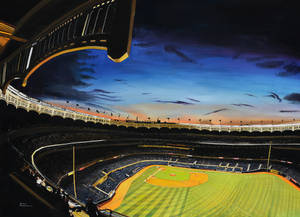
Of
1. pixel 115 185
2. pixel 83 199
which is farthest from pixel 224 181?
pixel 83 199

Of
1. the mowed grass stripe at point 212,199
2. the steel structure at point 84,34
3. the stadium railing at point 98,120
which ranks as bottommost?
the mowed grass stripe at point 212,199

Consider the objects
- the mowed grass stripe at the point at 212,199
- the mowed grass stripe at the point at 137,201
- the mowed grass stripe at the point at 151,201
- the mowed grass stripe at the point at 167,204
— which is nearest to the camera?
the mowed grass stripe at the point at 167,204

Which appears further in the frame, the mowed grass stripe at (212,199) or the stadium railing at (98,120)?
the stadium railing at (98,120)

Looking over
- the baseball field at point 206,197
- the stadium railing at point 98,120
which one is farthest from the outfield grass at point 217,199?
the stadium railing at point 98,120

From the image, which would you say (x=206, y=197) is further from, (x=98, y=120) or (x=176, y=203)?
(x=98, y=120)

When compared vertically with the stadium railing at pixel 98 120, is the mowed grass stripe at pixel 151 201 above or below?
below

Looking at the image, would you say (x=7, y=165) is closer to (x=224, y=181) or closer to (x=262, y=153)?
(x=224, y=181)

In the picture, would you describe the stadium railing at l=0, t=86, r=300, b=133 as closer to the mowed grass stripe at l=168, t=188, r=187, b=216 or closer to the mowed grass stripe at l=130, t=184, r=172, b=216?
the mowed grass stripe at l=130, t=184, r=172, b=216

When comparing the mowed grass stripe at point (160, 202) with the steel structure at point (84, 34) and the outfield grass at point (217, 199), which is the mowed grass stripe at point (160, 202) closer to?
the outfield grass at point (217, 199)

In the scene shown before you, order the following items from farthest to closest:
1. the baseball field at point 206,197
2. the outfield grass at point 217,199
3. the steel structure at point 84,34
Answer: the baseball field at point 206,197, the outfield grass at point 217,199, the steel structure at point 84,34
